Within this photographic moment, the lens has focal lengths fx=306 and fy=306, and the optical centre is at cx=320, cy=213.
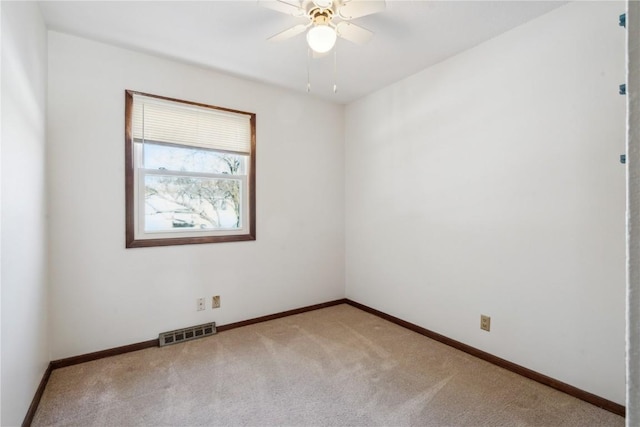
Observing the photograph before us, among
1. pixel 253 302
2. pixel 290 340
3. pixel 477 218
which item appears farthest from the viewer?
pixel 253 302

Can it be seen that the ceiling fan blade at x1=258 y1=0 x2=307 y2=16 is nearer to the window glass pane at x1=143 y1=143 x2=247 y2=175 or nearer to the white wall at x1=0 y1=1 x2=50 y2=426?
the white wall at x1=0 y1=1 x2=50 y2=426

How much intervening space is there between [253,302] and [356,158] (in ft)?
6.67

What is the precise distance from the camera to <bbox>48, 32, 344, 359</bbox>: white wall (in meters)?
2.32

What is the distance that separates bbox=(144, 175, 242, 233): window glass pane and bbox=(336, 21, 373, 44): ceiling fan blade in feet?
5.70

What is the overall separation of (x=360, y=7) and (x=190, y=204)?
7.06 feet

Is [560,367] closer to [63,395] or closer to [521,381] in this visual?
[521,381]

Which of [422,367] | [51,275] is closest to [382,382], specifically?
[422,367]

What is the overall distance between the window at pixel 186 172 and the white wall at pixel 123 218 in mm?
87

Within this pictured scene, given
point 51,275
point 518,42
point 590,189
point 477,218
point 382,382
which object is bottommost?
point 382,382

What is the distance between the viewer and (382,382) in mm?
2119

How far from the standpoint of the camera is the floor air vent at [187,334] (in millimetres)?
2667

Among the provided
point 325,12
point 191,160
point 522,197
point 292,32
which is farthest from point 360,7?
point 191,160

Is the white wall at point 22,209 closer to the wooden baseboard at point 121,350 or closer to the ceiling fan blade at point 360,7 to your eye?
the wooden baseboard at point 121,350

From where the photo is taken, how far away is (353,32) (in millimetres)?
1979
